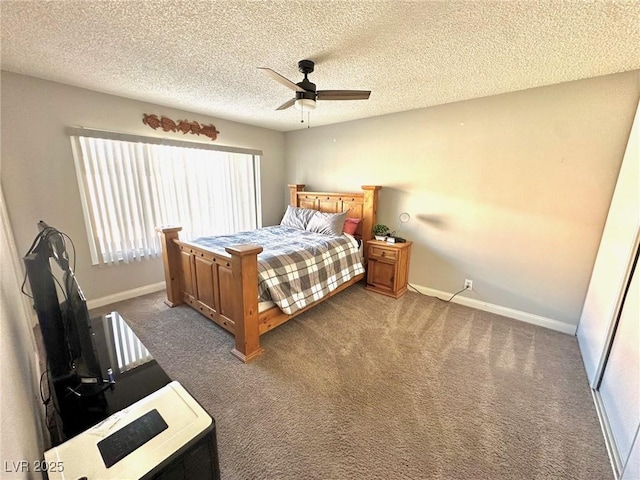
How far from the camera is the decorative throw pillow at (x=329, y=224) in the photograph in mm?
3513

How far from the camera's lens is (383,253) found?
3361 mm

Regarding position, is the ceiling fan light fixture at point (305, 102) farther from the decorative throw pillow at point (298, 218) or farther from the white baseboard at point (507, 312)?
the white baseboard at point (507, 312)

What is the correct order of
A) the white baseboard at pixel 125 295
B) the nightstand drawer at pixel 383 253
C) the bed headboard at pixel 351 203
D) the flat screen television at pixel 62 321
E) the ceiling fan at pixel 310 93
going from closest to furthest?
the flat screen television at pixel 62 321
the ceiling fan at pixel 310 93
the white baseboard at pixel 125 295
the nightstand drawer at pixel 383 253
the bed headboard at pixel 351 203

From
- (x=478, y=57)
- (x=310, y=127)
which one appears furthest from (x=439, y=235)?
(x=310, y=127)

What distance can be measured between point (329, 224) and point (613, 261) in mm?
2701

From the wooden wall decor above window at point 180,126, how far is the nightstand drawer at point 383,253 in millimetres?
2853

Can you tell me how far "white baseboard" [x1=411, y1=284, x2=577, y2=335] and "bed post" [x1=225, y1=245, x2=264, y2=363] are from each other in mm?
2372

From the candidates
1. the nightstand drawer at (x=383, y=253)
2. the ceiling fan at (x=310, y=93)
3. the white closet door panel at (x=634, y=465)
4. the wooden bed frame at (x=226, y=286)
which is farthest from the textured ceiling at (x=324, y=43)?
the white closet door panel at (x=634, y=465)

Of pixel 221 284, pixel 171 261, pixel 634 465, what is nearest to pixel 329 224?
pixel 221 284

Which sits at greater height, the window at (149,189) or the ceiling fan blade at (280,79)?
the ceiling fan blade at (280,79)

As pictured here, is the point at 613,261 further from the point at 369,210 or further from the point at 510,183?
the point at 369,210

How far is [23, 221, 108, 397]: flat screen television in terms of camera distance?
1127mm

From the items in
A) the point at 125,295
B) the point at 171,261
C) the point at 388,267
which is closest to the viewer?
the point at 171,261

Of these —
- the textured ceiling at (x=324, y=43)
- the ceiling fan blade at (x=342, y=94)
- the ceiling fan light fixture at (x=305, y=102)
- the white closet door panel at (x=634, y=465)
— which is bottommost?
the white closet door panel at (x=634, y=465)
